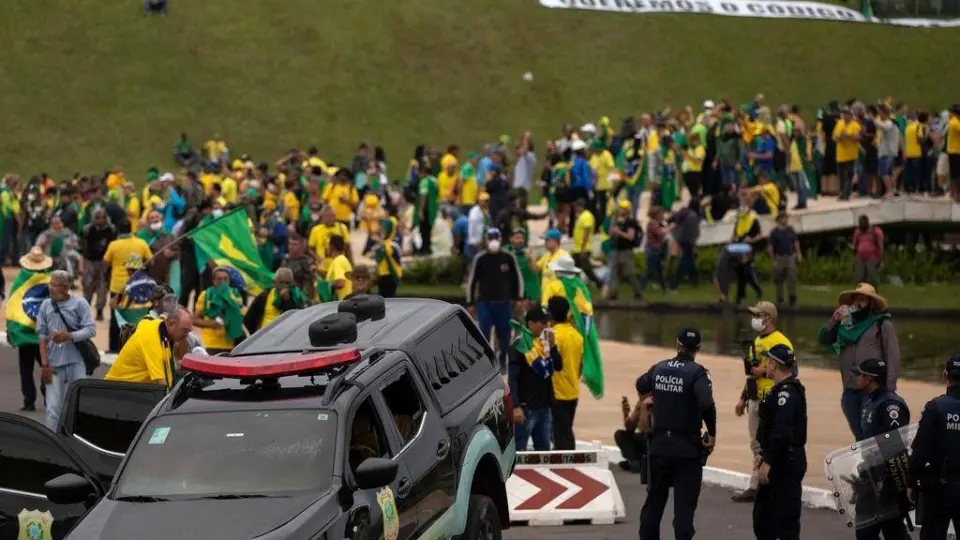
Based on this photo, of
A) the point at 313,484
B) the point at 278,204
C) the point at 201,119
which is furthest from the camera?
the point at 201,119

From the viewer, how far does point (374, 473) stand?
8969mm

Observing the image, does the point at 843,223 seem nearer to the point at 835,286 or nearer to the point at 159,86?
the point at 835,286

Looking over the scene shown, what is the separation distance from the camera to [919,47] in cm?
5888

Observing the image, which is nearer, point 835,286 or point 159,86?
point 835,286

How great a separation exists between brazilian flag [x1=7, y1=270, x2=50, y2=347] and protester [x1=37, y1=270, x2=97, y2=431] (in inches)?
46.3

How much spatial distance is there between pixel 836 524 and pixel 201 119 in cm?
4033

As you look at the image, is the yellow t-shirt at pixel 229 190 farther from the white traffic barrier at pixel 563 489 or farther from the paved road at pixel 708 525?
the white traffic barrier at pixel 563 489

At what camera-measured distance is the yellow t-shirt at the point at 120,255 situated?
22500mm

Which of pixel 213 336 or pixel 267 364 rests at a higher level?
pixel 267 364

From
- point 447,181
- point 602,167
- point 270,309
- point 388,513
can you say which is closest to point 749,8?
point 602,167

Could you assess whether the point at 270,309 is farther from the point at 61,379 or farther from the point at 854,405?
the point at 854,405

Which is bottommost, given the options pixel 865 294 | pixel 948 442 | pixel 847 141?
pixel 948 442

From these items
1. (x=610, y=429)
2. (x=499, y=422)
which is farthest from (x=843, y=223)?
(x=499, y=422)

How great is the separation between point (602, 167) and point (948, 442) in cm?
2211
